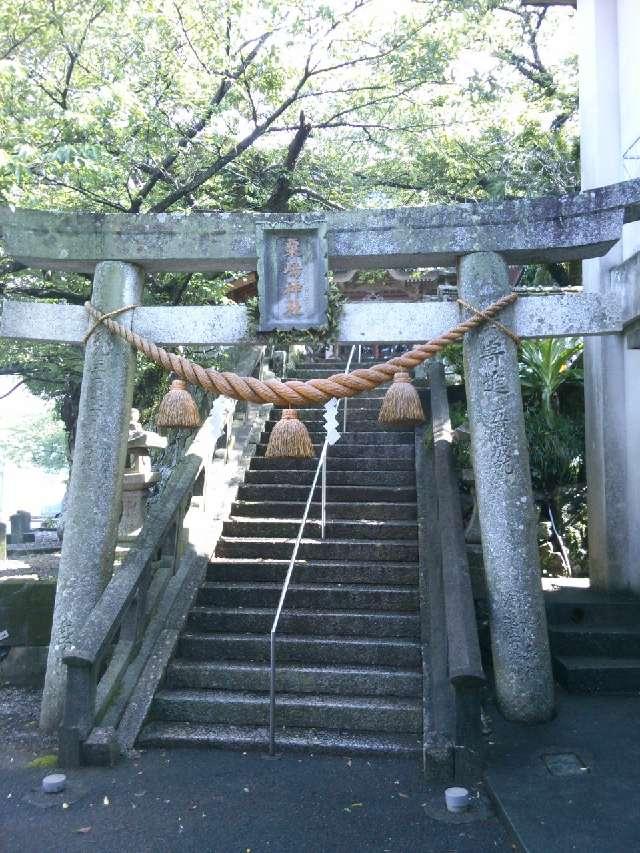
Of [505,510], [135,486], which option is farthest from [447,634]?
[135,486]

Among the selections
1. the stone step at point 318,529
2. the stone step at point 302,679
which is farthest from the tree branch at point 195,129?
the stone step at point 302,679

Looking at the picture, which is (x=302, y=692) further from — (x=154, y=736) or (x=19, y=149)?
(x=19, y=149)

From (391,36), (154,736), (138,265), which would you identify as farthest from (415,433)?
(391,36)

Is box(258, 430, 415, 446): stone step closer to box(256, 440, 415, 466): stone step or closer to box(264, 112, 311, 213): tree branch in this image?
box(256, 440, 415, 466): stone step

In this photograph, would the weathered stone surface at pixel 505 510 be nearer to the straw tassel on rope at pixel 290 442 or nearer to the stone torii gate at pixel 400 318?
the stone torii gate at pixel 400 318

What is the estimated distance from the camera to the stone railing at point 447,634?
4.57 metres

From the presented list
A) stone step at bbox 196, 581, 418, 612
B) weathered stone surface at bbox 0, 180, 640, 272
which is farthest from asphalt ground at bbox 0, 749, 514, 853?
weathered stone surface at bbox 0, 180, 640, 272

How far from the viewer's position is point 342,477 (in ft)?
27.1

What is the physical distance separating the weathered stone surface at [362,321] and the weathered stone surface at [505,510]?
240 millimetres

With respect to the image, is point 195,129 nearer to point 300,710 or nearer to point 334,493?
point 334,493

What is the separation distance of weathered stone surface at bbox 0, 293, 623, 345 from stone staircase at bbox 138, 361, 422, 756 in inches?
94.0

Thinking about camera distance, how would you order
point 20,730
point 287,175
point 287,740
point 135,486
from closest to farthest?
point 287,740 < point 20,730 < point 135,486 < point 287,175

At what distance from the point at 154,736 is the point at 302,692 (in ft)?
3.82

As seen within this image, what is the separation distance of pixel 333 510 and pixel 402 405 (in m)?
2.80
